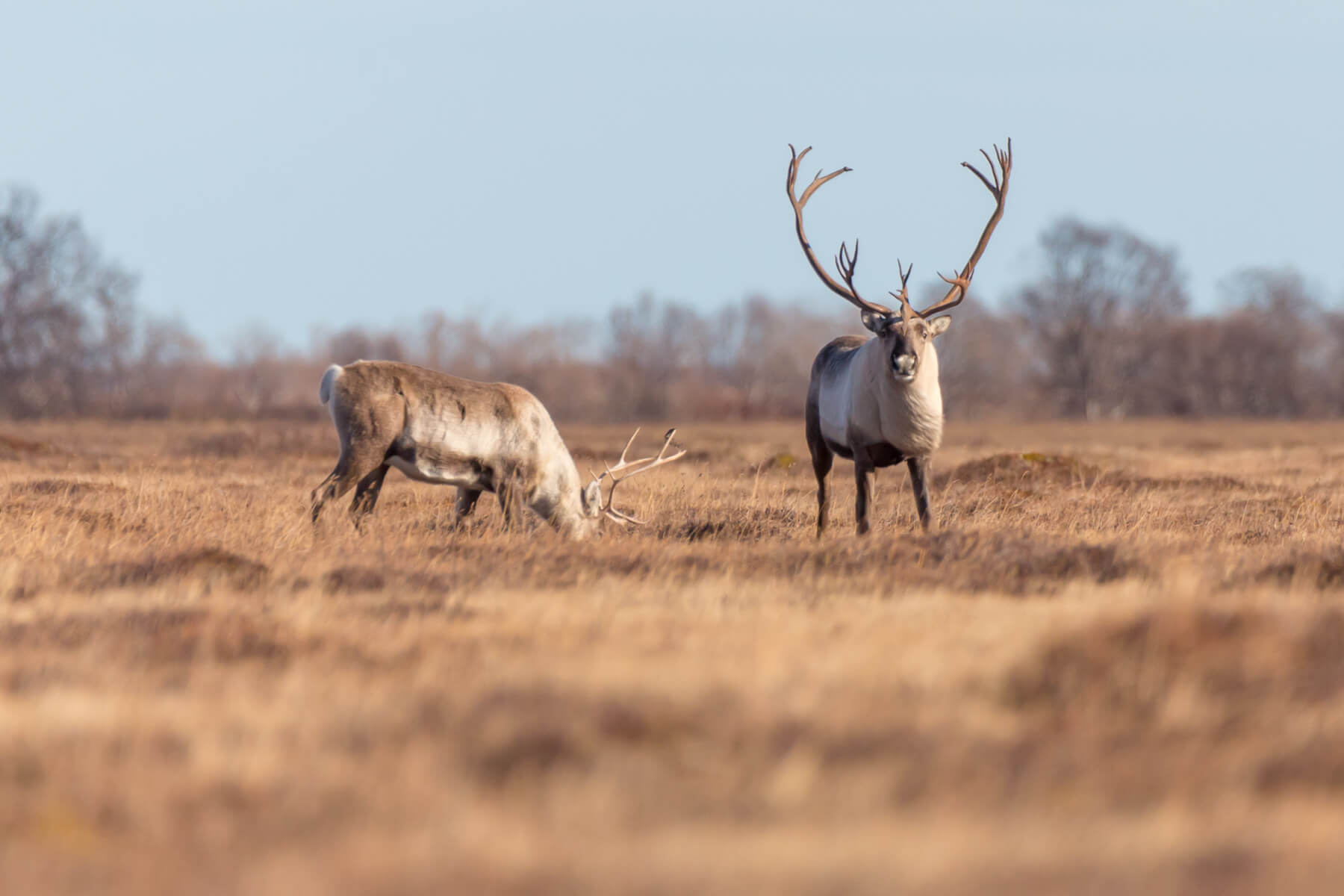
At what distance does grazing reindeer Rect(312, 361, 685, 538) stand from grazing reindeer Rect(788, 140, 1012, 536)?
1689 millimetres

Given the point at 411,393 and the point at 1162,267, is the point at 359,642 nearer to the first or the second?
the point at 411,393

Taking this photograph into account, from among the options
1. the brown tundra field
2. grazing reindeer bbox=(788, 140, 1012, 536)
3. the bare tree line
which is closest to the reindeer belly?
the brown tundra field

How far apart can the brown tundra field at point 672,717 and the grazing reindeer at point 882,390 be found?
151 cm

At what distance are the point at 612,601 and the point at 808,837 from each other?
3.77 metres

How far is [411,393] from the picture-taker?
11.5 m

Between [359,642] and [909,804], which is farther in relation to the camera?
[359,642]

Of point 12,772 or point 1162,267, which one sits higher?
point 1162,267

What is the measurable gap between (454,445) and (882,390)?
3529mm

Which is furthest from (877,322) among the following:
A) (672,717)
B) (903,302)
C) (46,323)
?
(46,323)

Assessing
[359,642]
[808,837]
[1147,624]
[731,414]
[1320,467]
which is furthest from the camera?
[731,414]

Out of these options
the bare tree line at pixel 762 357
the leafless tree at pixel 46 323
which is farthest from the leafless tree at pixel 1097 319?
the leafless tree at pixel 46 323

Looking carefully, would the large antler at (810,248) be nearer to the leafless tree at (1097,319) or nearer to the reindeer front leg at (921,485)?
the reindeer front leg at (921,485)

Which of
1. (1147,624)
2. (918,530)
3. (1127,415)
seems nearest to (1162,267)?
(1127,415)

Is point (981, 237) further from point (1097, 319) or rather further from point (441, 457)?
point (1097, 319)
